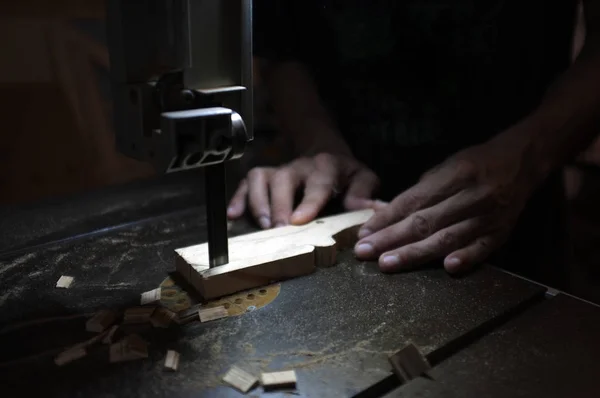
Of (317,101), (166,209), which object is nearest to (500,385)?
(166,209)

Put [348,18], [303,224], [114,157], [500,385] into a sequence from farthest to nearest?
[114,157]
[348,18]
[303,224]
[500,385]

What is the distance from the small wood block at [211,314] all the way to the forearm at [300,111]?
2.62 feet

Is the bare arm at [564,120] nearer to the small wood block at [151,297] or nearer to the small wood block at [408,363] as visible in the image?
the small wood block at [408,363]

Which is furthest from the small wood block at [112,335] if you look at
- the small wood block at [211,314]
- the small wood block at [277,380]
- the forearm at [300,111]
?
the forearm at [300,111]

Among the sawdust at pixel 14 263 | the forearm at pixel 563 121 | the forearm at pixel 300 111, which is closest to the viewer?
the sawdust at pixel 14 263

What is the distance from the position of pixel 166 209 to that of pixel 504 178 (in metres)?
Answer: 0.85

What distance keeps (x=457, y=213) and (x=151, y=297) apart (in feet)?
2.11

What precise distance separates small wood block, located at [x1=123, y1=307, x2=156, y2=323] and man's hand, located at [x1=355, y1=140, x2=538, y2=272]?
449 mm

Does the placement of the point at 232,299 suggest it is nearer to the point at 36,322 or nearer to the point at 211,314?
the point at 211,314

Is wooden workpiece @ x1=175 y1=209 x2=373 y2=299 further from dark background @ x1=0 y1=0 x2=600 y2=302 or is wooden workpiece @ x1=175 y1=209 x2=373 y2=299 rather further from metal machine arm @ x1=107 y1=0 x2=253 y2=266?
dark background @ x1=0 y1=0 x2=600 y2=302

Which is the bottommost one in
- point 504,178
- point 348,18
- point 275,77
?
point 504,178

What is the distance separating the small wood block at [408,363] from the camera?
80 centimetres

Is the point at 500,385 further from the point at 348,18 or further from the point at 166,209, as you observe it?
the point at 348,18

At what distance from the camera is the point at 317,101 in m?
1.83
